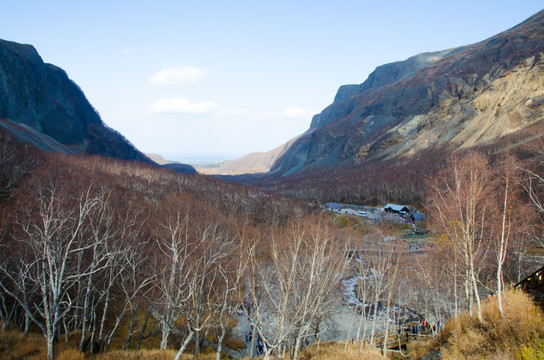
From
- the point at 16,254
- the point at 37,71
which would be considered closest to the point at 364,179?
the point at 16,254

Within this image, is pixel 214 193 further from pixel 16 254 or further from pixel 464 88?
pixel 464 88

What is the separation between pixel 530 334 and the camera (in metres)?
9.27

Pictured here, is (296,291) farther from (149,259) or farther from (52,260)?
(149,259)

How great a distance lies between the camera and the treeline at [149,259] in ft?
46.3

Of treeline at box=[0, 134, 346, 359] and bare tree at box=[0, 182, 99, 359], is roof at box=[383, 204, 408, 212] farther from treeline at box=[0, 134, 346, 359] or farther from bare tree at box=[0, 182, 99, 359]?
bare tree at box=[0, 182, 99, 359]

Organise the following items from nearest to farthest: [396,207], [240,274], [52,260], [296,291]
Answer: [52,260] → [296,291] → [240,274] → [396,207]

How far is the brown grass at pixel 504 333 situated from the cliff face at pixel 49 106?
114 metres

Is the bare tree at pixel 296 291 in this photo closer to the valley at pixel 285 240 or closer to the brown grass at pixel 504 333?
the valley at pixel 285 240

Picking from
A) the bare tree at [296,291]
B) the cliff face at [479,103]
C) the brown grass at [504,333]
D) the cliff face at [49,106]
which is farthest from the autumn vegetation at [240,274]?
the cliff face at [479,103]

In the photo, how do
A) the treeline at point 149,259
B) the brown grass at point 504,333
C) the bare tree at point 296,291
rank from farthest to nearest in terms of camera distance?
the treeline at point 149,259, the bare tree at point 296,291, the brown grass at point 504,333

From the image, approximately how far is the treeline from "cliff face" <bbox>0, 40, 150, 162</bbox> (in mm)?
49044

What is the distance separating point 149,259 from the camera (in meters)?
32.1

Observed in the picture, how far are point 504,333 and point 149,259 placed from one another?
29.5m

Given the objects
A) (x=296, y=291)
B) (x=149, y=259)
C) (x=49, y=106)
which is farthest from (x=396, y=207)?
(x=49, y=106)
